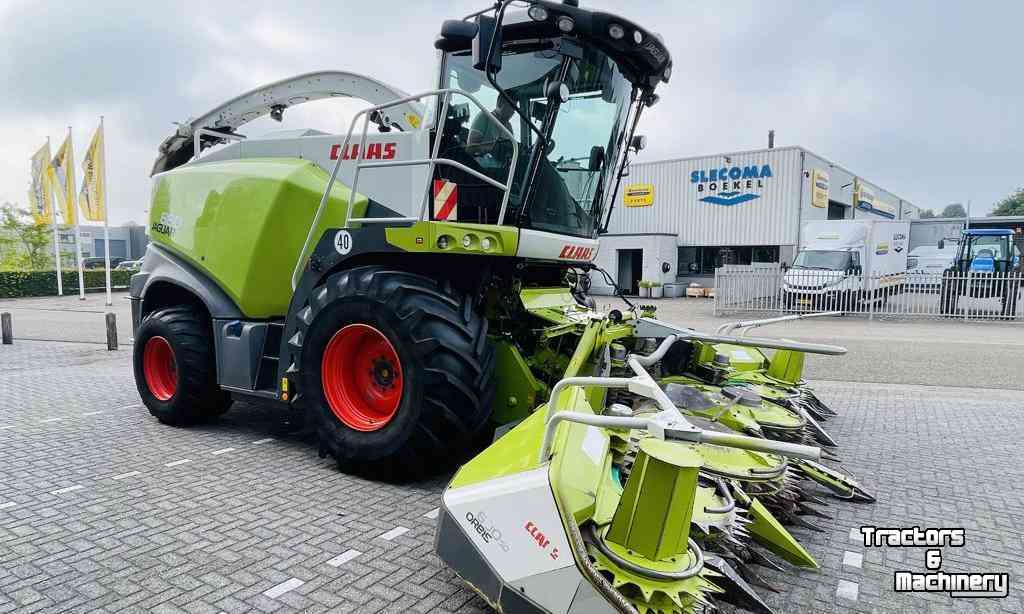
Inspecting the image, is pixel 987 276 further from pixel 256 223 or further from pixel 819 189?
pixel 256 223

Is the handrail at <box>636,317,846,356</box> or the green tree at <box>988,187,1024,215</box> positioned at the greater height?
the green tree at <box>988,187,1024,215</box>

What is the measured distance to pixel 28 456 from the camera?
14.6 ft

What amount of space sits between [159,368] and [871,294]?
609 inches

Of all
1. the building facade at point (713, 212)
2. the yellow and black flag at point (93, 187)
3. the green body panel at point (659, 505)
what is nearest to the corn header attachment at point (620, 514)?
the green body panel at point (659, 505)

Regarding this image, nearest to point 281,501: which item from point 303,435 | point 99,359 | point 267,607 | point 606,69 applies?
point 267,607

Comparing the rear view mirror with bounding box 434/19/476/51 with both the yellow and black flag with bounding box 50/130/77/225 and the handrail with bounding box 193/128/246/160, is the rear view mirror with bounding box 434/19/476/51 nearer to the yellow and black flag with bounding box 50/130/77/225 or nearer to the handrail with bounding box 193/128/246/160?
the handrail with bounding box 193/128/246/160

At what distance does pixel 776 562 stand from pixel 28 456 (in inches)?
195

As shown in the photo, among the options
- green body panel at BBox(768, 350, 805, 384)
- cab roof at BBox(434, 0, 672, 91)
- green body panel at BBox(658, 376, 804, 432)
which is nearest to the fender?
cab roof at BBox(434, 0, 672, 91)

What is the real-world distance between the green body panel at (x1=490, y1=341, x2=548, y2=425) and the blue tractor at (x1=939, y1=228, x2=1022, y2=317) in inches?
601

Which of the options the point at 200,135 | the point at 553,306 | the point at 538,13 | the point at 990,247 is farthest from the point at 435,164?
the point at 990,247

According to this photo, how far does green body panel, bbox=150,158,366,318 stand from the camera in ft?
15.5

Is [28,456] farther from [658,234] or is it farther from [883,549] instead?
[658,234]

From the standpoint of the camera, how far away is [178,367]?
510cm

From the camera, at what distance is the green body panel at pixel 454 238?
3.74m
